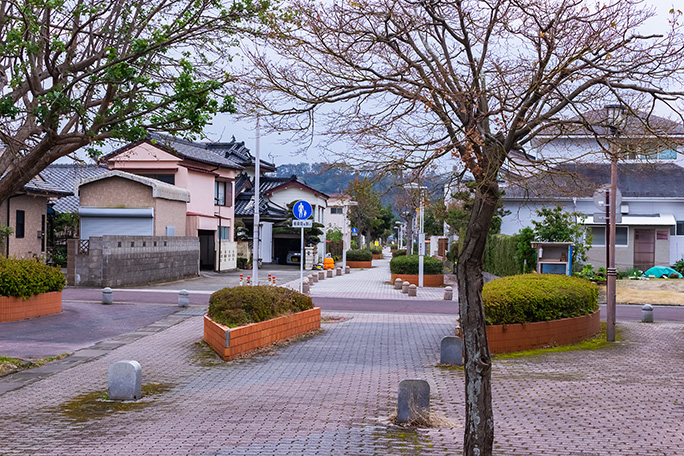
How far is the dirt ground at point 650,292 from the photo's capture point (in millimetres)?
24922

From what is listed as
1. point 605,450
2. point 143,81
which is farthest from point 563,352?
point 143,81

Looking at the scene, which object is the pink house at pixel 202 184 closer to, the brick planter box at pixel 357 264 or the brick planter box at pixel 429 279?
the brick planter box at pixel 357 264

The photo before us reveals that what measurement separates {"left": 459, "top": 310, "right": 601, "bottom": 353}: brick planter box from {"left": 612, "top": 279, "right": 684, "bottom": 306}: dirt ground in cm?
1142

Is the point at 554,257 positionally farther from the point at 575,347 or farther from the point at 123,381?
the point at 123,381

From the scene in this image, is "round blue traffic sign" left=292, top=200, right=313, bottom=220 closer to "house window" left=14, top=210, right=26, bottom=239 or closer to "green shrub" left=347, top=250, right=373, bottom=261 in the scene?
"house window" left=14, top=210, right=26, bottom=239

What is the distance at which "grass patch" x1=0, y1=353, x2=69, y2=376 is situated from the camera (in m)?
10.8

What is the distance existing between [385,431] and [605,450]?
90.9 inches

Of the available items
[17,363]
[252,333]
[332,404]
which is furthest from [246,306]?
[332,404]

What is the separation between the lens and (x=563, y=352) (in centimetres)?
1305

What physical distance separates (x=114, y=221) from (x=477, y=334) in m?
28.4

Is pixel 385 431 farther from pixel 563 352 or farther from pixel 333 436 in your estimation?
pixel 563 352

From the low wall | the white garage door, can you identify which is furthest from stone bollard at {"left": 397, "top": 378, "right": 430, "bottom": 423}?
the white garage door

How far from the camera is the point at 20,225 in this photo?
30.5m

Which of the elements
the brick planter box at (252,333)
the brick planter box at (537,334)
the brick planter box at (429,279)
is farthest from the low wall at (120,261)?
the brick planter box at (537,334)
